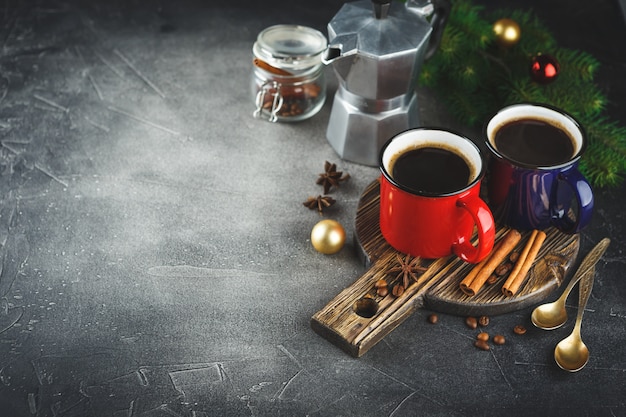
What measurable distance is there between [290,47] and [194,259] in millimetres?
413

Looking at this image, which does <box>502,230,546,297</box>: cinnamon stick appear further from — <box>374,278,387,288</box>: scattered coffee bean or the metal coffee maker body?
the metal coffee maker body

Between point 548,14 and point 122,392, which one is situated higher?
point 548,14

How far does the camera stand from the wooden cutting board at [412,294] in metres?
1.03

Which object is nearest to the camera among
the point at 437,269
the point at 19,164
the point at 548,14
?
the point at 437,269

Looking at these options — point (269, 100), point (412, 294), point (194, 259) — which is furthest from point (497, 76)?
point (194, 259)

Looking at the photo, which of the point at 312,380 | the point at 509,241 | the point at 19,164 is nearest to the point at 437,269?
the point at 509,241

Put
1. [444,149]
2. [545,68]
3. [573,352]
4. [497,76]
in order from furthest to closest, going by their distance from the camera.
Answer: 1. [497,76]
2. [545,68]
3. [444,149]
4. [573,352]

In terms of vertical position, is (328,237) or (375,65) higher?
(375,65)

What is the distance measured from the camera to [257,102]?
4.48 feet

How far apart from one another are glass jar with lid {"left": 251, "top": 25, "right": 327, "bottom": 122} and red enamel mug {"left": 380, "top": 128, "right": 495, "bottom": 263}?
0.96ft

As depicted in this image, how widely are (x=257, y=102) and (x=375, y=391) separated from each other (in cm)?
58

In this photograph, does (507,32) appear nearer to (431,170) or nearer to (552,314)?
(431,170)

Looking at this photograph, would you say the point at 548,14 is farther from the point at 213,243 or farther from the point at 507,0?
the point at 213,243

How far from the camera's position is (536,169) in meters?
1.08
